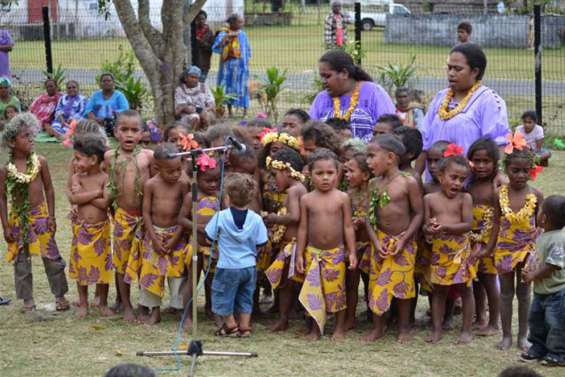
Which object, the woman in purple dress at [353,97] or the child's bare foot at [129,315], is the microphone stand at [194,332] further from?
the woman in purple dress at [353,97]

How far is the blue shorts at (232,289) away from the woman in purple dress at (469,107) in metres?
1.73

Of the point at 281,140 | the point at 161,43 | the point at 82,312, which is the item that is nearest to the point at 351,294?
the point at 281,140

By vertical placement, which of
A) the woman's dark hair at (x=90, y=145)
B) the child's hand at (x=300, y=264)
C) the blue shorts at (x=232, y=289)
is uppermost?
the woman's dark hair at (x=90, y=145)

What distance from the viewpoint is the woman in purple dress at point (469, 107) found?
23.9ft

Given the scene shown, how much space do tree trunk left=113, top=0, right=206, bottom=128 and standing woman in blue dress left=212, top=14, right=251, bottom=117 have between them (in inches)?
143

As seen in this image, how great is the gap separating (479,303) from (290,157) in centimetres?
175

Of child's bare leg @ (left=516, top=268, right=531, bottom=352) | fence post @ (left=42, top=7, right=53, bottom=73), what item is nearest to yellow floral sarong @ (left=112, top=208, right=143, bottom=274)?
child's bare leg @ (left=516, top=268, right=531, bottom=352)

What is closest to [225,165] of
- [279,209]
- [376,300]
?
[279,209]

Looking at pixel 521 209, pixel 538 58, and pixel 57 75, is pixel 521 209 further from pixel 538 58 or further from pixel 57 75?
pixel 57 75

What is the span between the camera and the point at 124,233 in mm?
7797

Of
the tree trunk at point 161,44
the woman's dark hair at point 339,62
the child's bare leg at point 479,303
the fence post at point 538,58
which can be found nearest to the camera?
the child's bare leg at point 479,303

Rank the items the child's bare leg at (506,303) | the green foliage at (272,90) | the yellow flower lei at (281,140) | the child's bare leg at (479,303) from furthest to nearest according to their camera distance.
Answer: the green foliage at (272,90) < the yellow flower lei at (281,140) < the child's bare leg at (479,303) < the child's bare leg at (506,303)

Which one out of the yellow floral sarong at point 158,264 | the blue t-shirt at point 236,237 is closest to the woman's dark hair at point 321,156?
the blue t-shirt at point 236,237

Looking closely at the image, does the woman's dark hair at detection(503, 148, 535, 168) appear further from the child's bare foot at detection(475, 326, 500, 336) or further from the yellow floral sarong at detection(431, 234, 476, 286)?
the child's bare foot at detection(475, 326, 500, 336)
